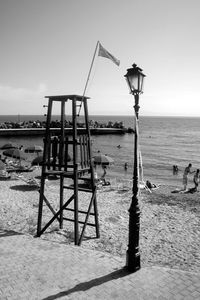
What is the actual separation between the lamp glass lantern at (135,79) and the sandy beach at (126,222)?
5.08m

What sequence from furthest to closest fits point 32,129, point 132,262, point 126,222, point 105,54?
point 32,129
point 126,222
point 105,54
point 132,262

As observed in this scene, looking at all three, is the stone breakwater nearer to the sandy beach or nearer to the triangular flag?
the sandy beach

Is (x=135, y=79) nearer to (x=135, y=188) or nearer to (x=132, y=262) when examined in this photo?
(x=135, y=188)

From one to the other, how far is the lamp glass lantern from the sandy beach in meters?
5.08

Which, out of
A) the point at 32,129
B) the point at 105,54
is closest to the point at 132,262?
the point at 105,54

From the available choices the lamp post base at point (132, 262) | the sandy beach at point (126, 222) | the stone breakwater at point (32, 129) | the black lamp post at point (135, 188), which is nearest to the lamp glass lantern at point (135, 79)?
the black lamp post at point (135, 188)

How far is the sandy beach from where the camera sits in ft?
32.5

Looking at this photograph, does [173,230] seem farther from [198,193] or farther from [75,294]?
[198,193]

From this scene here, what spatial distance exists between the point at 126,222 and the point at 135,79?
309 inches

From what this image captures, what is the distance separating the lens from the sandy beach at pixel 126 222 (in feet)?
32.5

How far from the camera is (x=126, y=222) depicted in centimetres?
1323

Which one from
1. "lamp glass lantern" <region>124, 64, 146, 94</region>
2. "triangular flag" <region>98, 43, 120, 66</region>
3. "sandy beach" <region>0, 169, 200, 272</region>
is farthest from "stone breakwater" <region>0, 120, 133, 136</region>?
"lamp glass lantern" <region>124, 64, 146, 94</region>

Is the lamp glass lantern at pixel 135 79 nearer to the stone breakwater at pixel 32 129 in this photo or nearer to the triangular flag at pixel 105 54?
the triangular flag at pixel 105 54

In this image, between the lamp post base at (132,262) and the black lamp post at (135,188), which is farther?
the lamp post base at (132,262)
